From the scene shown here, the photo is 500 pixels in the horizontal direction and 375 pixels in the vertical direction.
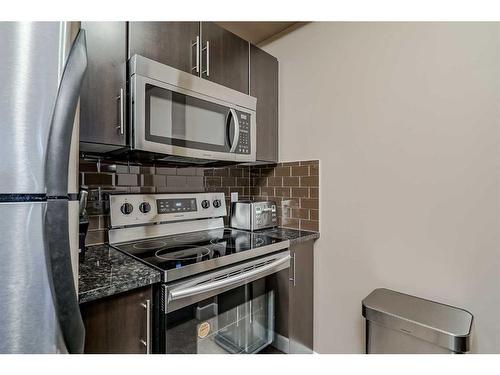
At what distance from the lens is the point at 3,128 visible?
1.82 ft

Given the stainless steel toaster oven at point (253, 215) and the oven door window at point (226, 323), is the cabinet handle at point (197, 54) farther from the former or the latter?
the oven door window at point (226, 323)

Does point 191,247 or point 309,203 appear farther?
point 309,203

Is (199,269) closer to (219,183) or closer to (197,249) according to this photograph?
(197,249)

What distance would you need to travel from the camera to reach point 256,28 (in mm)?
1849

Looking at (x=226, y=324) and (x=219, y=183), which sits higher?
(x=219, y=183)

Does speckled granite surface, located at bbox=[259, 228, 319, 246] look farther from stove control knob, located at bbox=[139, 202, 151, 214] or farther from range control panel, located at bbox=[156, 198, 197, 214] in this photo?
stove control knob, located at bbox=[139, 202, 151, 214]

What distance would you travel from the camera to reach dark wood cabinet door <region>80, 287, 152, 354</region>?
2.62 ft

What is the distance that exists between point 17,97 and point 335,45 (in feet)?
5.23

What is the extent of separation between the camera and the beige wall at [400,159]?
1.13 metres

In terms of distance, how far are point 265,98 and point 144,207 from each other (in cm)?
103

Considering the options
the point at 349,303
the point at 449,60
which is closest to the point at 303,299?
the point at 349,303

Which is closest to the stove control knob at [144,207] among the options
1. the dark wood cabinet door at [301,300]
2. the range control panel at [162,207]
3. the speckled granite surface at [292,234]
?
the range control panel at [162,207]

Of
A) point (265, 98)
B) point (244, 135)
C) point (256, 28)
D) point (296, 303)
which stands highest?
point (256, 28)

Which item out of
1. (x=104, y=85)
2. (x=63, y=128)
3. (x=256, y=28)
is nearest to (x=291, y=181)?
(x=256, y=28)
